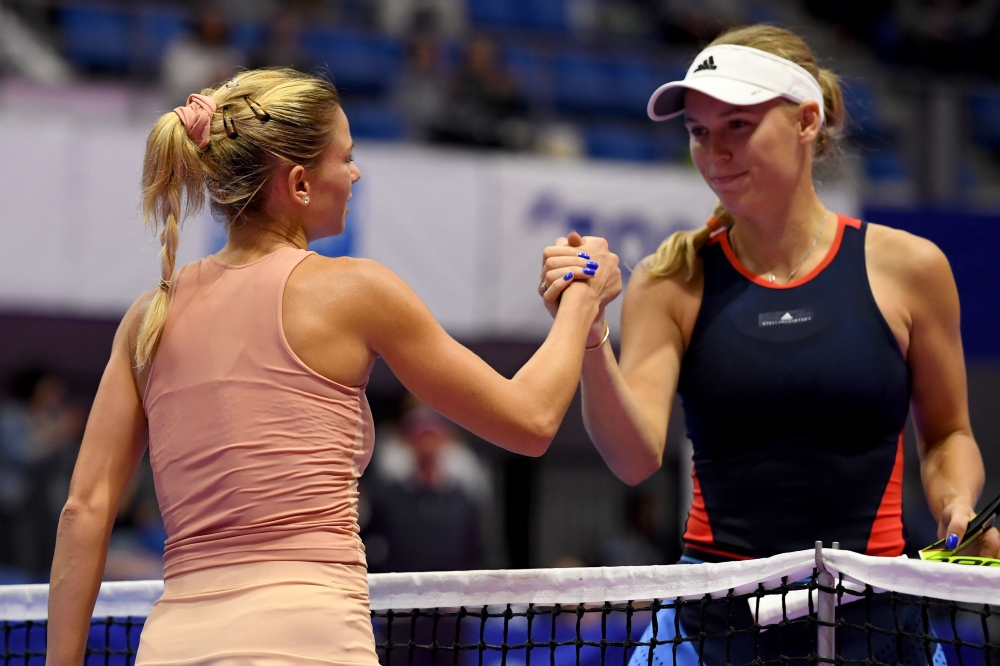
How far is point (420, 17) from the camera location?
10422mm

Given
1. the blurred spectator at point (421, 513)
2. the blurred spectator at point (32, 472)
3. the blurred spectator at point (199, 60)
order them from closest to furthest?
the blurred spectator at point (421, 513)
the blurred spectator at point (32, 472)
the blurred spectator at point (199, 60)

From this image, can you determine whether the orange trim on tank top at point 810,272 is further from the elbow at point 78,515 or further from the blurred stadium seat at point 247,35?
the blurred stadium seat at point 247,35

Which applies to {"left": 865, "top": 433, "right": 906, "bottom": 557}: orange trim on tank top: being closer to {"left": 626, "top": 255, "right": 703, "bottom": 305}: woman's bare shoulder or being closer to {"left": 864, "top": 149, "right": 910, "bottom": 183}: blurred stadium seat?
{"left": 626, "top": 255, "right": 703, "bottom": 305}: woman's bare shoulder

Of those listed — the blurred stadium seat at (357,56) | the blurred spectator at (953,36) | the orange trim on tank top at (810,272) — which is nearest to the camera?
the orange trim on tank top at (810,272)

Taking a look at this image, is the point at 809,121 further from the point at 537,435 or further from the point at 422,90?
the point at 422,90

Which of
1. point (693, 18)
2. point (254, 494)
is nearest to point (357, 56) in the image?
point (693, 18)

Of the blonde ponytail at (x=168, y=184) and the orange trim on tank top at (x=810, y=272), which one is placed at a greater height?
the blonde ponytail at (x=168, y=184)

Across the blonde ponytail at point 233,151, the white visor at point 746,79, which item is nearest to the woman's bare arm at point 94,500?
the blonde ponytail at point 233,151

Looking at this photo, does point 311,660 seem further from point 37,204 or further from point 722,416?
point 37,204

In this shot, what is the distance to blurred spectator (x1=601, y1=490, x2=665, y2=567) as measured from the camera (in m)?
8.82

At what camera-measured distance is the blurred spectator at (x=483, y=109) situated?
Answer: 29.5 feet

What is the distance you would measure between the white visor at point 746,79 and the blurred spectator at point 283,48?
5903 millimetres

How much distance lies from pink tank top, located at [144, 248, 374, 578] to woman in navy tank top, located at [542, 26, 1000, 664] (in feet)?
2.47

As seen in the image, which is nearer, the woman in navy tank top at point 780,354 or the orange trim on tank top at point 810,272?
the woman in navy tank top at point 780,354
